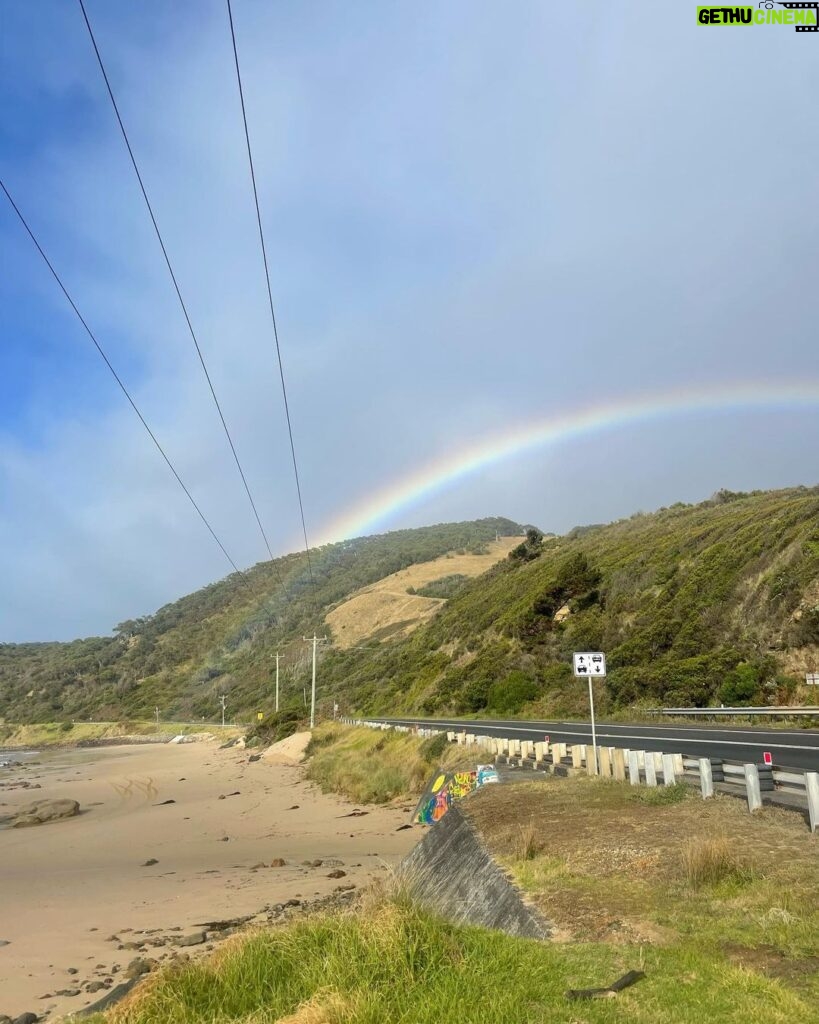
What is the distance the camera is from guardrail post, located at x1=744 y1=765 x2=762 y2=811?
11.2 meters

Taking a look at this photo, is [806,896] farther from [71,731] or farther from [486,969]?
[71,731]

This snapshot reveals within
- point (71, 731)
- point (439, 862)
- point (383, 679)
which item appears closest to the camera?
point (439, 862)

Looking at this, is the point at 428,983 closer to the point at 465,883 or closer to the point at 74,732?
the point at 465,883

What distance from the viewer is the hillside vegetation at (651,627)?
112 feet

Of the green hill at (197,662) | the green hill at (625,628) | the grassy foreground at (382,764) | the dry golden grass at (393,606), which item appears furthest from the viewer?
the green hill at (197,662)

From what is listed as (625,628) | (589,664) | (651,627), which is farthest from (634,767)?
(625,628)

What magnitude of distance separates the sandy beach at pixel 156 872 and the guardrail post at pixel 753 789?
606cm

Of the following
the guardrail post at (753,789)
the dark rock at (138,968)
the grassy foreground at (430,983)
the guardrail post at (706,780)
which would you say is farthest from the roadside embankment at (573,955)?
the dark rock at (138,968)

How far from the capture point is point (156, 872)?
1789 centimetres

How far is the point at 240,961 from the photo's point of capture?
6.36 metres

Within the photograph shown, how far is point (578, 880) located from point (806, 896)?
2.50 m

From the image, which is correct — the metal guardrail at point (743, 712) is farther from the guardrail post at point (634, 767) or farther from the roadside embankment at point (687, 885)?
the roadside embankment at point (687, 885)

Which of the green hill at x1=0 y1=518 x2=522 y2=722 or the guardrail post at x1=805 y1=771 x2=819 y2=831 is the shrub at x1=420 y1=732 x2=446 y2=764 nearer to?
the guardrail post at x1=805 y1=771 x2=819 y2=831

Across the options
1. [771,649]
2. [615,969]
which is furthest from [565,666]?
[615,969]
